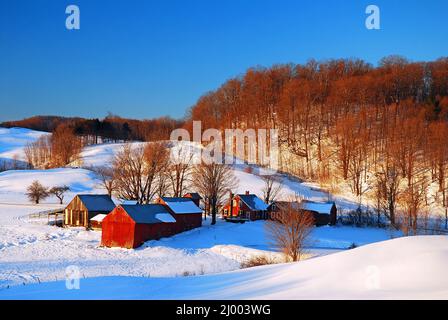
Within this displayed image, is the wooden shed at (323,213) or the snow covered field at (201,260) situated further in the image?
the wooden shed at (323,213)

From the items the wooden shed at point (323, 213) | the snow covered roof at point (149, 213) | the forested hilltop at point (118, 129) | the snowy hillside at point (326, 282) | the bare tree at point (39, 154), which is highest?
the forested hilltop at point (118, 129)

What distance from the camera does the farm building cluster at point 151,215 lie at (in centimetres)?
3228

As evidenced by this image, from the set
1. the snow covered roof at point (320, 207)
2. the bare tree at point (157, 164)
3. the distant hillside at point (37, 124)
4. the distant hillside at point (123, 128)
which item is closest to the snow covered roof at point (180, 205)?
the bare tree at point (157, 164)

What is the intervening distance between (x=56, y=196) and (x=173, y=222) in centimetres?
2765

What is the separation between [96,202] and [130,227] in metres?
11.6

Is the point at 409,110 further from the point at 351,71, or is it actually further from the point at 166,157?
the point at 166,157

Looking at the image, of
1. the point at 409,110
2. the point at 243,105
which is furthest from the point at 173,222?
the point at 243,105

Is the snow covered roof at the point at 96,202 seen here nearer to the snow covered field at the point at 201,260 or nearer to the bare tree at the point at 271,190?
the snow covered field at the point at 201,260

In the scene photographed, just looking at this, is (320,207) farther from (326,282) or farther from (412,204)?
(326,282)

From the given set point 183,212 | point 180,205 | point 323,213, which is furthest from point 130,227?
point 323,213

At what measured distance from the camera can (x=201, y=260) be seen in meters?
26.6

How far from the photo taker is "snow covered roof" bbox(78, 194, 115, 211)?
41231mm

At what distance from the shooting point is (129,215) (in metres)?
32.4

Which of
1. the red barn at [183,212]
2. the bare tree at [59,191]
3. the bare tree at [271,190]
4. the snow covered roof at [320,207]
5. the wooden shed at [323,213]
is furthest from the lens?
the bare tree at [59,191]
